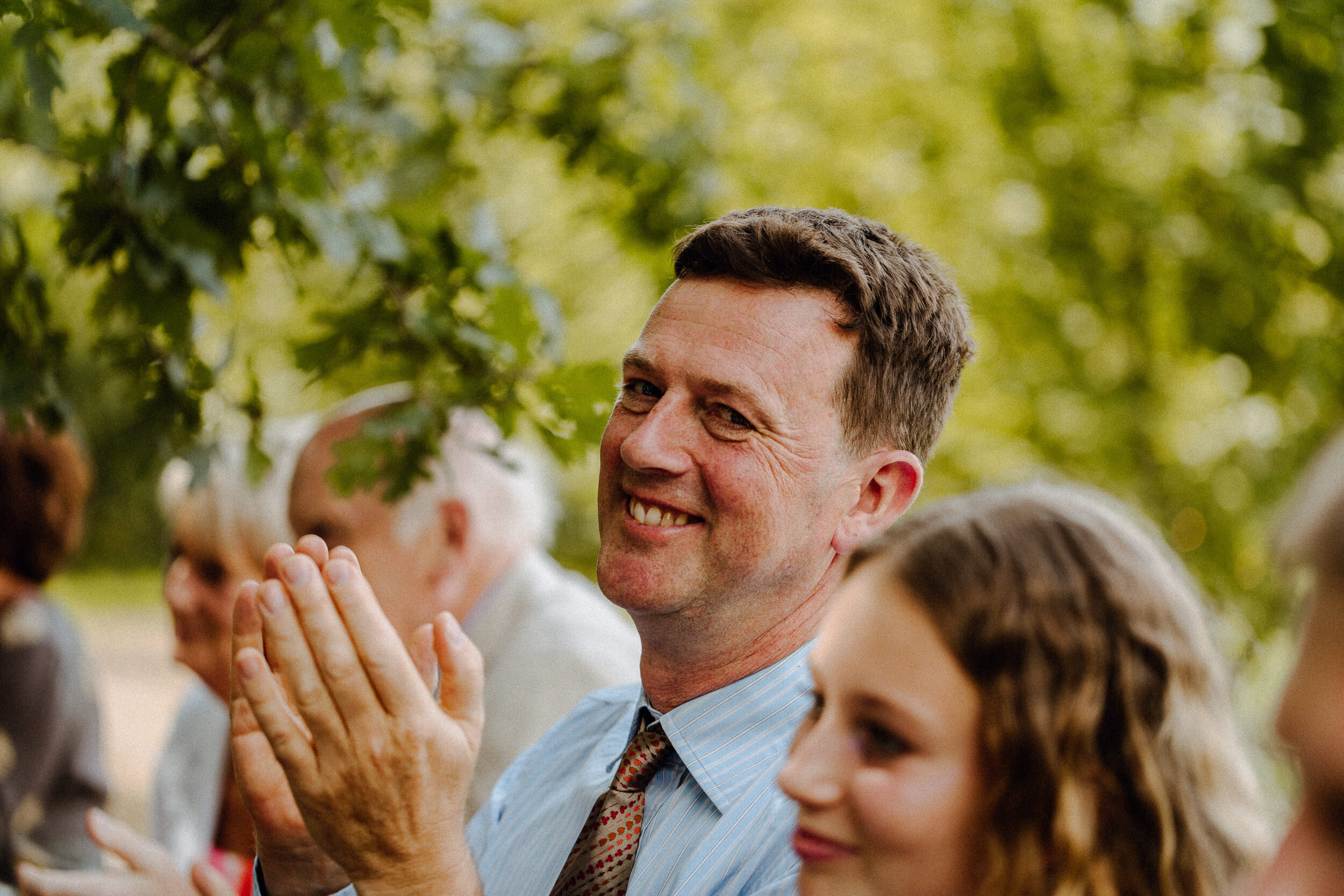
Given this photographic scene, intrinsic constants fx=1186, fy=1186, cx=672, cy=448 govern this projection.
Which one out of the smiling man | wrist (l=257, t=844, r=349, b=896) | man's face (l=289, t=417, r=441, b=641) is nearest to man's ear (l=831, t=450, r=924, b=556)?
the smiling man

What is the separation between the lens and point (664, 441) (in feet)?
6.06

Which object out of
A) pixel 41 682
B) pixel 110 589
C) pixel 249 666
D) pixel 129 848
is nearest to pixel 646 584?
pixel 249 666

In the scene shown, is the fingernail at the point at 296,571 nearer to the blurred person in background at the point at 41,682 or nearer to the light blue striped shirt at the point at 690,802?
the light blue striped shirt at the point at 690,802

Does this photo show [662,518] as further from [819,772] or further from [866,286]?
[819,772]

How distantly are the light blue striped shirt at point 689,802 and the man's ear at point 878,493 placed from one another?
0.20 metres

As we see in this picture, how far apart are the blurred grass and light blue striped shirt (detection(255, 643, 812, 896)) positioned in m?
17.3

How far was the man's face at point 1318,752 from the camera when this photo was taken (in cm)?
77

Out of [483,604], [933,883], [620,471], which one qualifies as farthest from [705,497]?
[483,604]

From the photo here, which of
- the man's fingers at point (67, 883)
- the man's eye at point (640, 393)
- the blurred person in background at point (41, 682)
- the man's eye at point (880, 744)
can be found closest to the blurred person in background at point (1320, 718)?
the man's eye at point (880, 744)

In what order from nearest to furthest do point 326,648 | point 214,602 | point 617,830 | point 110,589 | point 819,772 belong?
1. point 819,772
2. point 326,648
3. point 617,830
4. point 214,602
5. point 110,589

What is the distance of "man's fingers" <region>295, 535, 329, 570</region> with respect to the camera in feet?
5.03

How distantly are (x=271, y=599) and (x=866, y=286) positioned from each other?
3.22ft

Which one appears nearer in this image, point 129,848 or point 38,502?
point 129,848

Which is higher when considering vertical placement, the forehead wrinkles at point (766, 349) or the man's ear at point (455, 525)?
the forehead wrinkles at point (766, 349)
